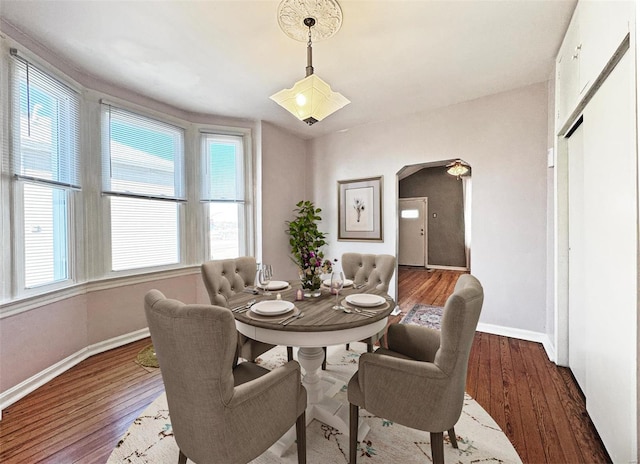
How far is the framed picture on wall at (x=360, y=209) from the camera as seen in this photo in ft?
13.1

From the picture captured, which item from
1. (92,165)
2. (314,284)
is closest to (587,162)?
(314,284)

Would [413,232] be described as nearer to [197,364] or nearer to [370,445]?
[370,445]

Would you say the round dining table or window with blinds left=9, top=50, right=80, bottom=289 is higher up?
window with blinds left=9, top=50, right=80, bottom=289

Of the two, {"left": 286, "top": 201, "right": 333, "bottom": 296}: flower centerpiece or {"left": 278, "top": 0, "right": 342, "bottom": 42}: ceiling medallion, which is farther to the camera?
{"left": 286, "top": 201, "right": 333, "bottom": 296}: flower centerpiece

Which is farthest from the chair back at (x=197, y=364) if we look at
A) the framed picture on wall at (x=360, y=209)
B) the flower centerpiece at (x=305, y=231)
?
the framed picture on wall at (x=360, y=209)

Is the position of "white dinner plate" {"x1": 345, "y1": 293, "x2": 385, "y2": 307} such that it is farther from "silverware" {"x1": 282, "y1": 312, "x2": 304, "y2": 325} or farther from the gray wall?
the gray wall

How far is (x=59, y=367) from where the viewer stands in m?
2.34

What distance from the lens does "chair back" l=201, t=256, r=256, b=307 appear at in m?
2.18

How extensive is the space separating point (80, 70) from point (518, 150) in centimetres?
452

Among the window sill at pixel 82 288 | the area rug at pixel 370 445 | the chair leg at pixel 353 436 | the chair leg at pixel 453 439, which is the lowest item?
the area rug at pixel 370 445

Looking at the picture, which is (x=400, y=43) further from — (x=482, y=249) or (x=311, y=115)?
(x=482, y=249)

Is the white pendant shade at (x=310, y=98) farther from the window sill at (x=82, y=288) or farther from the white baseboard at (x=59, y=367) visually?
the white baseboard at (x=59, y=367)

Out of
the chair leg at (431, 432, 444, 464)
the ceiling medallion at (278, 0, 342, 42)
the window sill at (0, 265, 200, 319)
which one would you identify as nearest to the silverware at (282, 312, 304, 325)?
the chair leg at (431, 432, 444, 464)

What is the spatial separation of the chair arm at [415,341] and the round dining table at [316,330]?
0.50 ft
